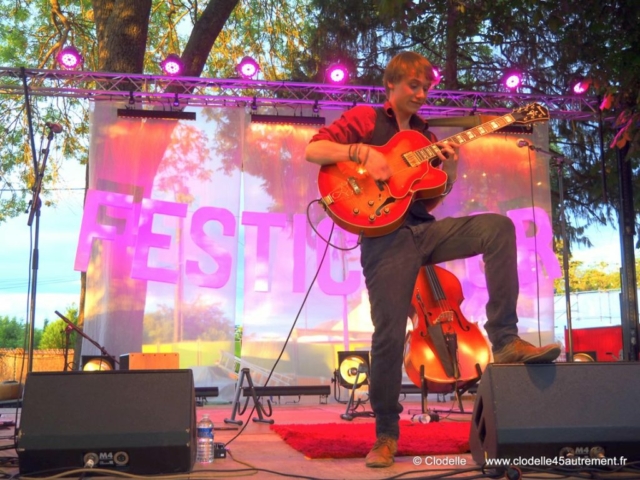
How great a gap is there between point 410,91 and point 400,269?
0.87 metres

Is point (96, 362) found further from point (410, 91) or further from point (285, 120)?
point (410, 91)

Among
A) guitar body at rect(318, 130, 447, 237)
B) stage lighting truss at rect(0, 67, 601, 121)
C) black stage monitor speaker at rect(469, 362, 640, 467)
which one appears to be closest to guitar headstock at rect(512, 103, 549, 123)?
guitar body at rect(318, 130, 447, 237)

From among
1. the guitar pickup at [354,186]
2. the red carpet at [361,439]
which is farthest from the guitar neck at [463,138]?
the red carpet at [361,439]

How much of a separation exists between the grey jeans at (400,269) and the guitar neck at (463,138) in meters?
0.31

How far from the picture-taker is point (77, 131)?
1248 centimetres

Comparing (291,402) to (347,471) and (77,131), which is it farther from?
(77,131)

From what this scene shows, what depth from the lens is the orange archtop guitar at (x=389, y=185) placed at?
304 cm

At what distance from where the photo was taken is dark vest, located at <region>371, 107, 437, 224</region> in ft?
10.4

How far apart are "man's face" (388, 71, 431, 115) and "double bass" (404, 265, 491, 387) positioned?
7.34 ft

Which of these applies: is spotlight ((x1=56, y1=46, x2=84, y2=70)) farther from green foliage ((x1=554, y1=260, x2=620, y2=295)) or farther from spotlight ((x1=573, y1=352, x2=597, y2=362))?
green foliage ((x1=554, y1=260, x2=620, y2=295))

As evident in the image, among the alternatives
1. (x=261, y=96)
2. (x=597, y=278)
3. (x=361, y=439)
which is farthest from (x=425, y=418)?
(x=597, y=278)

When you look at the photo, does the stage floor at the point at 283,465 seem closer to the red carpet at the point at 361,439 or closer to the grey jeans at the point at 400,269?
the red carpet at the point at 361,439

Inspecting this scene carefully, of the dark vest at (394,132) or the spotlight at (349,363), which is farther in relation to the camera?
the spotlight at (349,363)

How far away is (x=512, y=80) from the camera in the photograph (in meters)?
8.52
